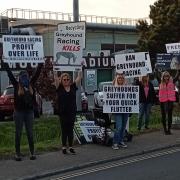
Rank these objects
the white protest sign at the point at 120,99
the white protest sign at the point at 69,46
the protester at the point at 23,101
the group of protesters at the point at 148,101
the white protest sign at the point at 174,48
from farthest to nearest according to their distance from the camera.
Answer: the white protest sign at the point at 174,48 → the white protest sign at the point at 120,99 → the white protest sign at the point at 69,46 → the group of protesters at the point at 148,101 → the protester at the point at 23,101

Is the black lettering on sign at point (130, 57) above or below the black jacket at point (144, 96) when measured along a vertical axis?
above

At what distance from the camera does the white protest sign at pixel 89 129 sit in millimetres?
13516

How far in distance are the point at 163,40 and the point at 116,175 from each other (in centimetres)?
2594

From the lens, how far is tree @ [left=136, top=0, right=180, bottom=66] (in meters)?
34.6

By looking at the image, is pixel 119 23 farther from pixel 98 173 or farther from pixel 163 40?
pixel 98 173

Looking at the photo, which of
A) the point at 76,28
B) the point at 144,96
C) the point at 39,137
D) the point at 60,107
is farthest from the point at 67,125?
the point at 144,96

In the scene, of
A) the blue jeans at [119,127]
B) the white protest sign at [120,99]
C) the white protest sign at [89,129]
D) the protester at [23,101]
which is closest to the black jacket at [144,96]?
the white protest sign at [120,99]

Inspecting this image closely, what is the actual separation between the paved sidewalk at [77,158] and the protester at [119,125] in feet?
0.65

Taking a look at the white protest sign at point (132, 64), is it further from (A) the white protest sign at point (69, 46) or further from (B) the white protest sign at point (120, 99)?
(A) the white protest sign at point (69, 46)

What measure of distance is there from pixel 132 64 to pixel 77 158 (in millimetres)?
3834

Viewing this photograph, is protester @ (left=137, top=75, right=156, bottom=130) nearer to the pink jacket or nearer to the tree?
the pink jacket

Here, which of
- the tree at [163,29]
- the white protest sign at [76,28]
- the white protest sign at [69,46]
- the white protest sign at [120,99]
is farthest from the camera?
the tree at [163,29]

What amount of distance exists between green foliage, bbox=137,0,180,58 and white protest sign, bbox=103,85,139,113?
2134cm

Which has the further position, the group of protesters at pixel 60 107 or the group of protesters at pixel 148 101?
the group of protesters at pixel 148 101
